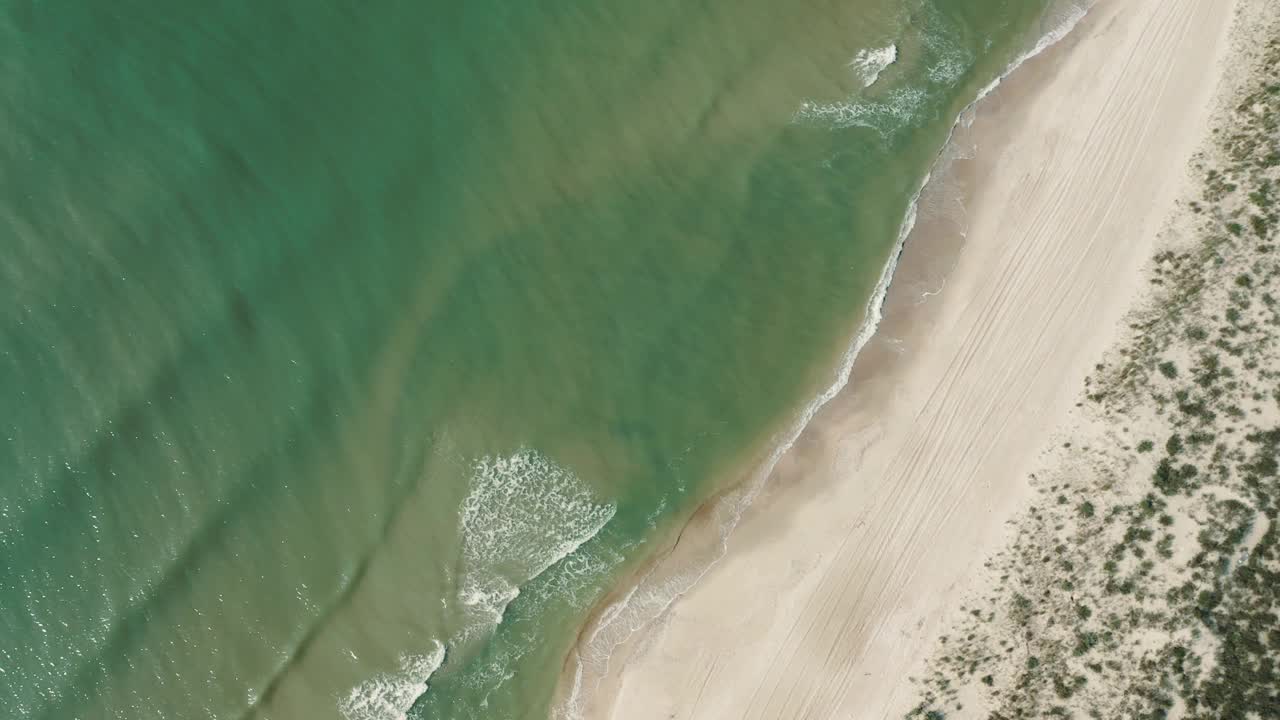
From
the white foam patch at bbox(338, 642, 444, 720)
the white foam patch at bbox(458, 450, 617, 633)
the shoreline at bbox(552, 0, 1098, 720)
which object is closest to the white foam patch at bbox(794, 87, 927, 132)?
the shoreline at bbox(552, 0, 1098, 720)

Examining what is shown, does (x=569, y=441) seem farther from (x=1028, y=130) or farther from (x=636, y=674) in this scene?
(x=1028, y=130)

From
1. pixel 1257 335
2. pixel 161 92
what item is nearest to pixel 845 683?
pixel 1257 335

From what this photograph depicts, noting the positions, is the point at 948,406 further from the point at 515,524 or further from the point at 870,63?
the point at 515,524

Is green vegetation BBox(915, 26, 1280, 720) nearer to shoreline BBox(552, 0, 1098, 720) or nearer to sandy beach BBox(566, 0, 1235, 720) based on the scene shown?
sandy beach BBox(566, 0, 1235, 720)

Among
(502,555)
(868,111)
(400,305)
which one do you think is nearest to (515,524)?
(502,555)

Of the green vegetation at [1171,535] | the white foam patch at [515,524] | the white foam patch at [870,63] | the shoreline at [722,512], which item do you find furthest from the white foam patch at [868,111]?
the white foam patch at [515,524]

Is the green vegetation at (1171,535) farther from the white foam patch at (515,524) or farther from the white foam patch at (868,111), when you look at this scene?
the white foam patch at (515,524)
